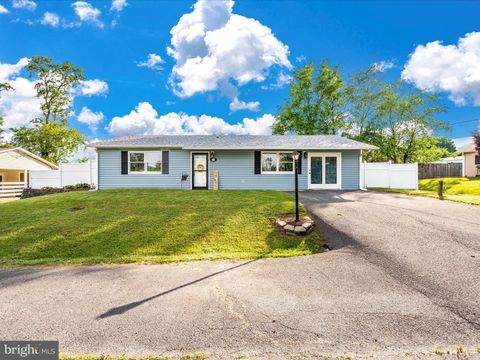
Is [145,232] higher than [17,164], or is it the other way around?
[17,164]

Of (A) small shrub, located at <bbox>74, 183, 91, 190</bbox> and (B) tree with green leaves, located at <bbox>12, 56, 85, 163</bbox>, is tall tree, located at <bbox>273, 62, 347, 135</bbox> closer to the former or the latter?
(A) small shrub, located at <bbox>74, 183, 91, 190</bbox>

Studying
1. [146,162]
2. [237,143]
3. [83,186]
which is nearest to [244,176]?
[237,143]

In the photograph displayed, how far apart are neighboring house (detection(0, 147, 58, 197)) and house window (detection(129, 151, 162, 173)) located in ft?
36.8

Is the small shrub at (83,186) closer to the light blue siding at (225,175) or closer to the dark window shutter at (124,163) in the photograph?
the light blue siding at (225,175)

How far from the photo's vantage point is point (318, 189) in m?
13.8

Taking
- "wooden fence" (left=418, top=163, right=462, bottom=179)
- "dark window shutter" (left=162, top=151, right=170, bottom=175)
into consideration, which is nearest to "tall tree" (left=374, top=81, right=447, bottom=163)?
"wooden fence" (left=418, top=163, right=462, bottom=179)

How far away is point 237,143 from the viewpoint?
14.1 metres

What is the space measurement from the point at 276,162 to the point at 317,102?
1510 centimetres

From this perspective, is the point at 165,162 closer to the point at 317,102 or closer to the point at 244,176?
the point at 244,176

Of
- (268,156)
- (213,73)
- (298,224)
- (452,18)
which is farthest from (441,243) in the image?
(452,18)

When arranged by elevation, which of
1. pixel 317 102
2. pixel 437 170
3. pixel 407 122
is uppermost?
pixel 317 102

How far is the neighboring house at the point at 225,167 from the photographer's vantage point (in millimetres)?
13641

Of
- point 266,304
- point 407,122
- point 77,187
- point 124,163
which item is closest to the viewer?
point 266,304

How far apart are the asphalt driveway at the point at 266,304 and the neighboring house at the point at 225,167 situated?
8.82 metres
